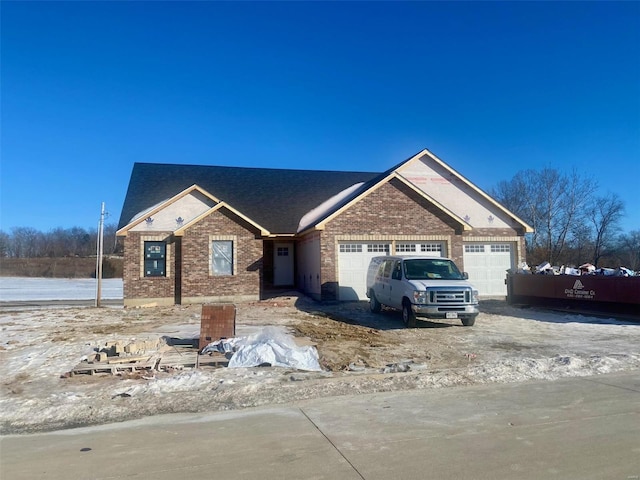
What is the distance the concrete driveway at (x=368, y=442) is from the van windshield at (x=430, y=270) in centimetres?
753

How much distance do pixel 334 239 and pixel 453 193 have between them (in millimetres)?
7560

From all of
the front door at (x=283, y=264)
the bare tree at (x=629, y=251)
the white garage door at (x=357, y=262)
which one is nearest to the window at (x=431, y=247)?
the white garage door at (x=357, y=262)

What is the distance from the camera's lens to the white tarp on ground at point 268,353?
8922mm

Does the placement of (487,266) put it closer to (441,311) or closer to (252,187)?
(441,311)

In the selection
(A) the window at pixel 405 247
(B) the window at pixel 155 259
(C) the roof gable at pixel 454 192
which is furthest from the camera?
(C) the roof gable at pixel 454 192

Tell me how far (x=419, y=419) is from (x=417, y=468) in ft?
5.09

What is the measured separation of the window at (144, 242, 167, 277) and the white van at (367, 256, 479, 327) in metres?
10.0

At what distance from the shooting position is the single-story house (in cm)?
2088

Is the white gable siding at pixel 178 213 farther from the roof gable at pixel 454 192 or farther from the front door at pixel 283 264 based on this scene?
the roof gable at pixel 454 192

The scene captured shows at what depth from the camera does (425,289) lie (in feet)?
43.1

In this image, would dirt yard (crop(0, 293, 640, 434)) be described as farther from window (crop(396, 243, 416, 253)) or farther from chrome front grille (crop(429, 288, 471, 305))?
window (crop(396, 243, 416, 253))

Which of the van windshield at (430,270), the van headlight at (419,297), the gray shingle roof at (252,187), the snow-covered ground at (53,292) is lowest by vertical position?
the snow-covered ground at (53,292)

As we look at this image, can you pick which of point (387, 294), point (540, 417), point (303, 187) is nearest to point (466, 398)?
point (540, 417)

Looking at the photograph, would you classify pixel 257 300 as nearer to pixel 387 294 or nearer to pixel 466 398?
pixel 387 294
